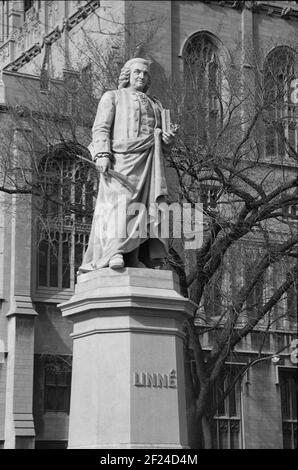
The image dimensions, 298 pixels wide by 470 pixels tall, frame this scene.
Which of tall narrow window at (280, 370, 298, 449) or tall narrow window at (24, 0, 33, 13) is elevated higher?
tall narrow window at (24, 0, 33, 13)

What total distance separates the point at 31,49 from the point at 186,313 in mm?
32115

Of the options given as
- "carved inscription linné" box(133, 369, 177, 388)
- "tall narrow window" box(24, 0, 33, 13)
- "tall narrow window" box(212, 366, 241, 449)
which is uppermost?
"tall narrow window" box(24, 0, 33, 13)

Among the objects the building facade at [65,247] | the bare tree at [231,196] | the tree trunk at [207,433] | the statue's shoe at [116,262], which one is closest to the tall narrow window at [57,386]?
the building facade at [65,247]

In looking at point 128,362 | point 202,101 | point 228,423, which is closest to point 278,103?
point 202,101

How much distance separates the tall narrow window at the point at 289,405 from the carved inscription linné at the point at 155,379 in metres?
28.9

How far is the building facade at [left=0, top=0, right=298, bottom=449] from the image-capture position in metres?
33.0

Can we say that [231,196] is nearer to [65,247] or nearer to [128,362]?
[65,247]

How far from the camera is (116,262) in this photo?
43.7ft

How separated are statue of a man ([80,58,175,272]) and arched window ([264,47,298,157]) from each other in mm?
13854

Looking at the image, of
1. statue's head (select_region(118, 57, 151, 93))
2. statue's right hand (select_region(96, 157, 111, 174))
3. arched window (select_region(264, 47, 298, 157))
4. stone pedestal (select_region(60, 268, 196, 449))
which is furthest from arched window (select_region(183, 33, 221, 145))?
stone pedestal (select_region(60, 268, 196, 449))

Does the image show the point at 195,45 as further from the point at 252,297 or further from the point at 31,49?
the point at 252,297

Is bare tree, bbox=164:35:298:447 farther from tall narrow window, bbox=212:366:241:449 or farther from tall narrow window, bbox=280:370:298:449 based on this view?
tall narrow window, bbox=280:370:298:449

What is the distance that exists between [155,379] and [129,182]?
252 cm

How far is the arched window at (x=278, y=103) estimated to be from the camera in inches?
1098
